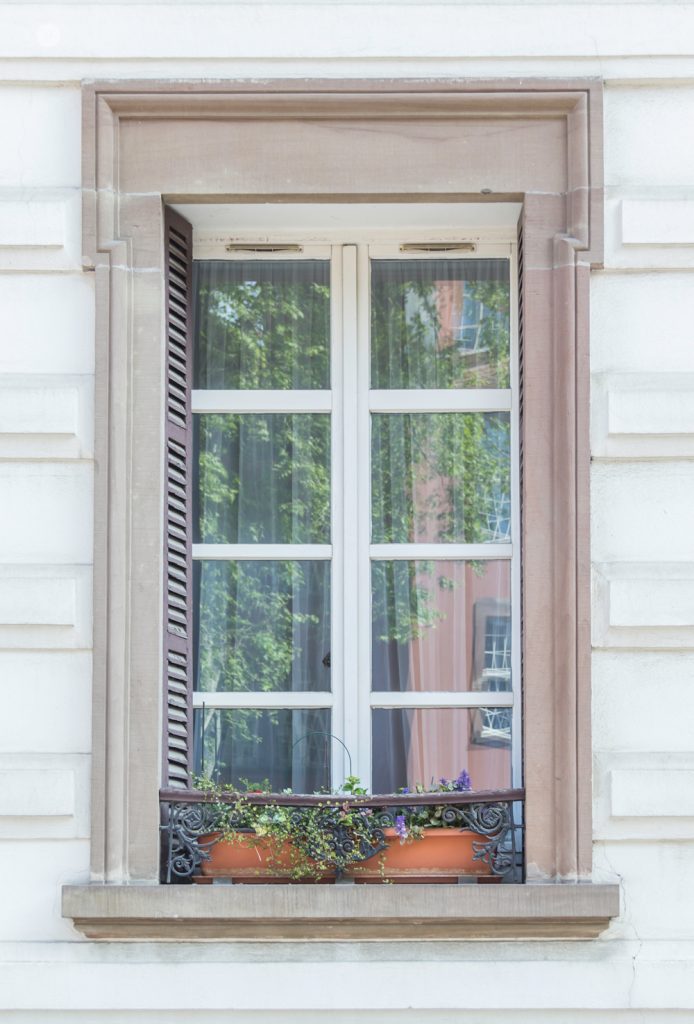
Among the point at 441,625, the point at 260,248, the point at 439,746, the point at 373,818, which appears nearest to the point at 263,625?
the point at 441,625

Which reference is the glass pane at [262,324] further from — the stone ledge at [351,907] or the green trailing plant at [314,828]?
the stone ledge at [351,907]

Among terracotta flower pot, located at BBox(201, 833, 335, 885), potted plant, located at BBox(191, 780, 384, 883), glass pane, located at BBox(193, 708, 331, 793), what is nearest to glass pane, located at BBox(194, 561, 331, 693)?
glass pane, located at BBox(193, 708, 331, 793)

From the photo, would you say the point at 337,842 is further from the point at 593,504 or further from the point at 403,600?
the point at 593,504

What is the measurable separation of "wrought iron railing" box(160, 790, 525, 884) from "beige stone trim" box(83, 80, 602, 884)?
3.3 inches

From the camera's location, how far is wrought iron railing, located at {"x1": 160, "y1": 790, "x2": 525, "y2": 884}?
18.3ft

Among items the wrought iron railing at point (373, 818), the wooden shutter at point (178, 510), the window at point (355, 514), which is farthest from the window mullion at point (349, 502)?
the wooden shutter at point (178, 510)

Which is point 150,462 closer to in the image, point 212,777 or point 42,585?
point 42,585

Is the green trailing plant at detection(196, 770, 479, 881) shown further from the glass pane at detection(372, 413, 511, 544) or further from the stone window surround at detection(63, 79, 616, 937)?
the glass pane at detection(372, 413, 511, 544)

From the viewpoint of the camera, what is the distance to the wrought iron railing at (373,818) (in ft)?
18.3

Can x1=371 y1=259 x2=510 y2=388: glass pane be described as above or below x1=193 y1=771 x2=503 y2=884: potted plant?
above

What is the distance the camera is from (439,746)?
6.02 m

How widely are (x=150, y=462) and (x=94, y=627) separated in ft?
2.12

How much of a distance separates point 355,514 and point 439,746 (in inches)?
37.9

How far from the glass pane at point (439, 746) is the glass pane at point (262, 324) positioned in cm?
138
